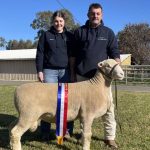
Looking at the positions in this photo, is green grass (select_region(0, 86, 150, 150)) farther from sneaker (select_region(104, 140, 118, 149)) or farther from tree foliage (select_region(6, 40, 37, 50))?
tree foliage (select_region(6, 40, 37, 50))

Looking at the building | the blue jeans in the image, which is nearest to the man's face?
the blue jeans

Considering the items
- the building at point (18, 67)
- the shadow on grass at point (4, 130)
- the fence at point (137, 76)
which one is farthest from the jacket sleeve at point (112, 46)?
the building at point (18, 67)

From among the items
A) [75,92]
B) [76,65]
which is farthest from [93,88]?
[76,65]

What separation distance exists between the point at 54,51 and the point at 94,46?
31.2 inches

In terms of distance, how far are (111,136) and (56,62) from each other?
1.73m

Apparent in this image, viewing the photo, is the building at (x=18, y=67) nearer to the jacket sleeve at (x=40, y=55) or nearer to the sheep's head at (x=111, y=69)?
the jacket sleeve at (x=40, y=55)

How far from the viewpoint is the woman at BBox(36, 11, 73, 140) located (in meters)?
6.95

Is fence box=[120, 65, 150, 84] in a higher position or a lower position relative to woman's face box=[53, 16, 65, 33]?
lower

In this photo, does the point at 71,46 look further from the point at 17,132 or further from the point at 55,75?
the point at 17,132

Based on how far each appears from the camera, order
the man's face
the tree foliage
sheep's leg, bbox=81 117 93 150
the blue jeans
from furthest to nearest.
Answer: the tree foliage
the blue jeans
the man's face
sheep's leg, bbox=81 117 93 150

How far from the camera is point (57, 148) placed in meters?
6.76

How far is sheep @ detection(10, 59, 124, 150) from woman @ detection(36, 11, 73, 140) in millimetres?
801

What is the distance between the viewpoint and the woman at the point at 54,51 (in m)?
6.95

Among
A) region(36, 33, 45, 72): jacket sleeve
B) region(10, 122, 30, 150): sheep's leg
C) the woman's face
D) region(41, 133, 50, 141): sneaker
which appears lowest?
region(41, 133, 50, 141): sneaker
